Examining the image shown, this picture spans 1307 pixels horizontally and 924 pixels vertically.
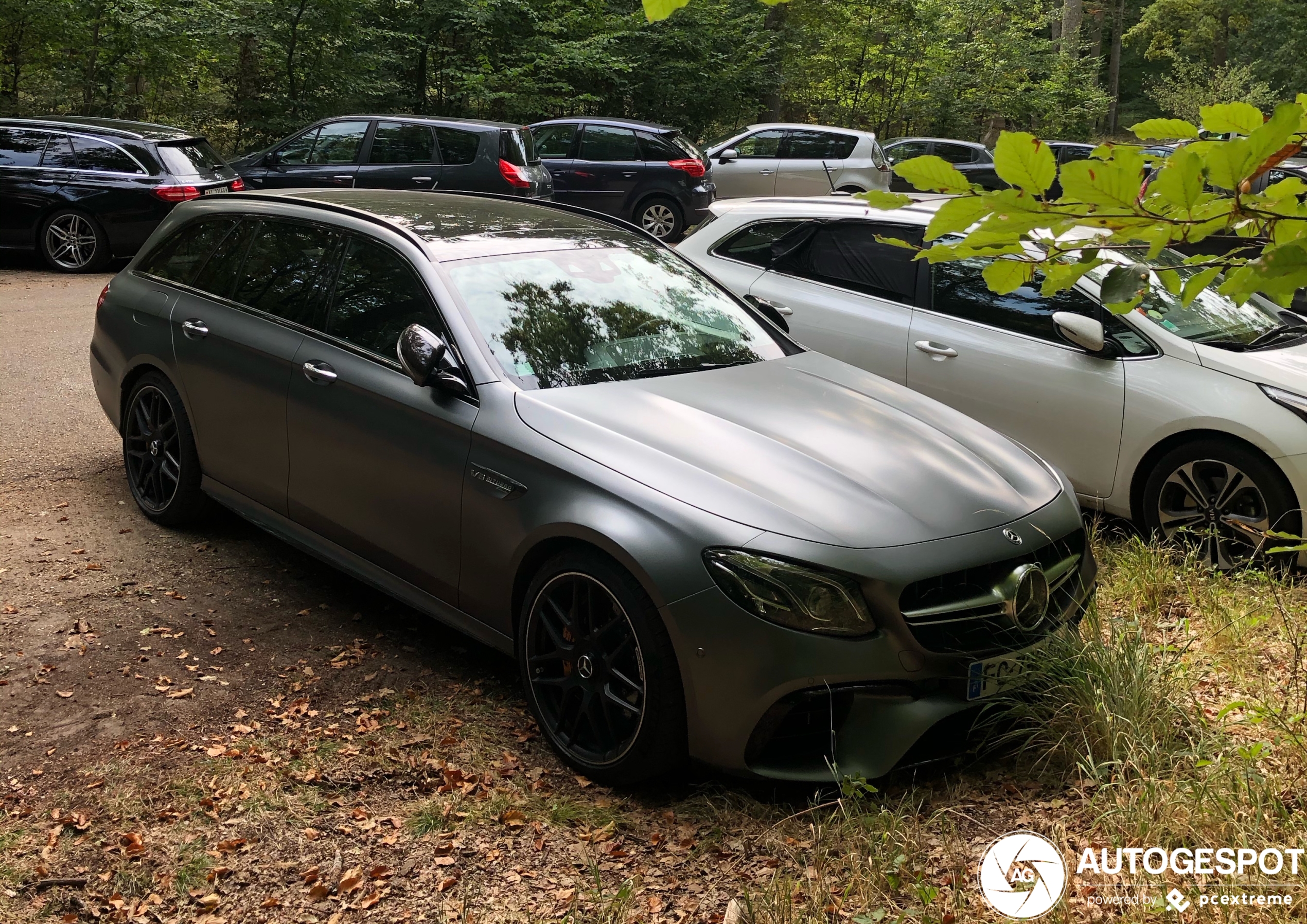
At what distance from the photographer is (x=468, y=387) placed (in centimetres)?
417

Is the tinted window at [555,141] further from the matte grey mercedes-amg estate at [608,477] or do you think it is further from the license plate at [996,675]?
the license plate at [996,675]

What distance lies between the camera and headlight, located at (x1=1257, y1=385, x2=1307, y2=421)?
17.5ft

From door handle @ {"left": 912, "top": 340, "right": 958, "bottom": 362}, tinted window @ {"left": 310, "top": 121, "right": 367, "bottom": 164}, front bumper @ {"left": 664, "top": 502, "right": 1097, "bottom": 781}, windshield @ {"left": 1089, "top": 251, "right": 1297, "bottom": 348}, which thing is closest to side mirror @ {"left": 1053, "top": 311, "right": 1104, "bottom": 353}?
windshield @ {"left": 1089, "top": 251, "right": 1297, "bottom": 348}

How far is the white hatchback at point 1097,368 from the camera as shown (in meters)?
5.44

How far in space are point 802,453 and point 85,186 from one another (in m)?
12.6

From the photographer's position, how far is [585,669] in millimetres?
3707

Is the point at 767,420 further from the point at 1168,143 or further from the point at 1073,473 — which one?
the point at 1073,473

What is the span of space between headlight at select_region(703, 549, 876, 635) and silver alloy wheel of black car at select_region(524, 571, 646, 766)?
37 cm

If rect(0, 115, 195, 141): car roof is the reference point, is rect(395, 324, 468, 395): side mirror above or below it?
below

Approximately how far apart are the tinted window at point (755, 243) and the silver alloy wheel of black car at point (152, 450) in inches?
137

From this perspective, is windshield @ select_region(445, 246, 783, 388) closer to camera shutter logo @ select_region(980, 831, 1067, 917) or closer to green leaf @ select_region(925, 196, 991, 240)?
camera shutter logo @ select_region(980, 831, 1067, 917)

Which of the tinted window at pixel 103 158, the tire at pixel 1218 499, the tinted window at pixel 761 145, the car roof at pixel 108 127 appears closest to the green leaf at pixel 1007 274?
the tire at pixel 1218 499

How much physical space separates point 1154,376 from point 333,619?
3991 millimetres

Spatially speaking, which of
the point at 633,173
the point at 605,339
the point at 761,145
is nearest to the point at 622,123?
the point at 633,173
